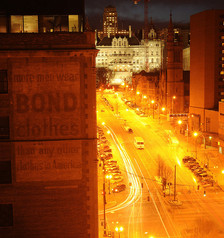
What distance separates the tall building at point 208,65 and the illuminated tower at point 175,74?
15.9 metres

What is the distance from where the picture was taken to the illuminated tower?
9212 cm

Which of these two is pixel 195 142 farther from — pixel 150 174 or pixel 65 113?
pixel 65 113

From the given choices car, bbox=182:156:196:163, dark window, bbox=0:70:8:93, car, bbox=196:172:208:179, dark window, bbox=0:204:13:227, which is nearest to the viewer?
dark window, bbox=0:70:8:93

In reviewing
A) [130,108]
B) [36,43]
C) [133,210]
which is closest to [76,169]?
[36,43]

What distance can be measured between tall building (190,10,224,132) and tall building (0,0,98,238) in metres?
56.2

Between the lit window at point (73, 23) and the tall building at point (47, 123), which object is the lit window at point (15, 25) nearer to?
the tall building at point (47, 123)

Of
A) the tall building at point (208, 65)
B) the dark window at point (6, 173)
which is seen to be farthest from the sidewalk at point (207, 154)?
the dark window at point (6, 173)

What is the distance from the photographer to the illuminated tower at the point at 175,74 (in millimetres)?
92125

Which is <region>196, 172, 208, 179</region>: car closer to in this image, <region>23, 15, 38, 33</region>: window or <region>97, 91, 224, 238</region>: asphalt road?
<region>97, 91, 224, 238</region>: asphalt road

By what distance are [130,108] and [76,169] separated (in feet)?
274

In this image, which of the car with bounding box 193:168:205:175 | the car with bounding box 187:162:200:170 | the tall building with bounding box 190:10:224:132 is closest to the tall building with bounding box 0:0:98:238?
the car with bounding box 193:168:205:175

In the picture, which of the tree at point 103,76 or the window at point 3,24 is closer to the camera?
the window at point 3,24

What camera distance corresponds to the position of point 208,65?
7288cm

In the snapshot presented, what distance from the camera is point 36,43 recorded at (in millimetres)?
15992
